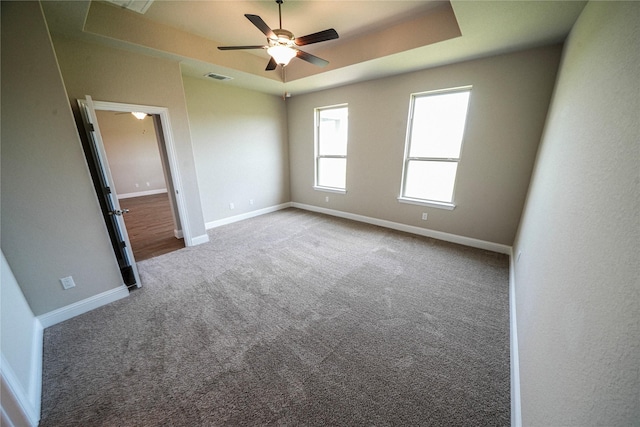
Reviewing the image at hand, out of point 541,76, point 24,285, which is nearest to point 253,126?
point 24,285

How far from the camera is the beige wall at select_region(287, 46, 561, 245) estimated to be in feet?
8.82

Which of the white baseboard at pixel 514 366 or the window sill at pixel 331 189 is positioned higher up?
the window sill at pixel 331 189

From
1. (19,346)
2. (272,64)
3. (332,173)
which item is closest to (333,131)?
(332,173)

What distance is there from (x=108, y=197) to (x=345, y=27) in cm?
344

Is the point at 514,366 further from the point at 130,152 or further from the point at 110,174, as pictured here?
the point at 130,152

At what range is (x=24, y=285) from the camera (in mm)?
1850

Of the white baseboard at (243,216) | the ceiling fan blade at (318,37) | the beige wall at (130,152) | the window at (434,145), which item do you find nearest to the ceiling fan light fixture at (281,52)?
the ceiling fan blade at (318,37)

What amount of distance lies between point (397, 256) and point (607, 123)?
241 cm

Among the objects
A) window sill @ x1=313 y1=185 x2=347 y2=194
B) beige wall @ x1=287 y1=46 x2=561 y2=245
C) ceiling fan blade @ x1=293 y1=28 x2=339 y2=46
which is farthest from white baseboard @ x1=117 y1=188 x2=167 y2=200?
ceiling fan blade @ x1=293 y1=28 x2=339 y2=46

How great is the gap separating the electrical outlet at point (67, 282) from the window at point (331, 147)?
4006 millimetres

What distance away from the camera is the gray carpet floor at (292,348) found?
4.42ft

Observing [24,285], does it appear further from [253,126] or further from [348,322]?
[253,126]

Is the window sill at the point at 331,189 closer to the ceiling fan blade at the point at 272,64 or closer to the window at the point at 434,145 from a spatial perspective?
the window at the point at 434,145

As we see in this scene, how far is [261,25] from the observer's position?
1.96 meters
